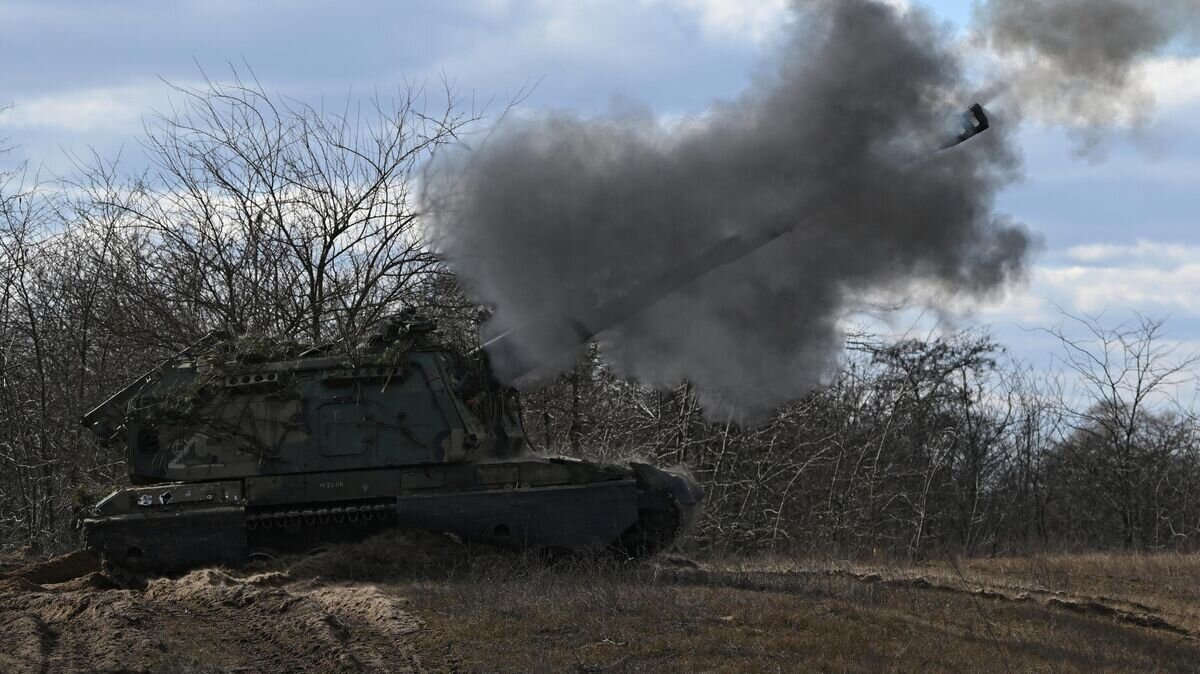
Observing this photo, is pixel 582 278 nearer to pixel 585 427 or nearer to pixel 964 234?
pixel 964 234

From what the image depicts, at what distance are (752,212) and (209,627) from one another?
20.7 feet

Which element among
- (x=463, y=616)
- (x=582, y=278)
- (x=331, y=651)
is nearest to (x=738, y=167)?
(x=582, y=278)

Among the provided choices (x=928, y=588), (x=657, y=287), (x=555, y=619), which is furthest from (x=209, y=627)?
(x=928, y=588)

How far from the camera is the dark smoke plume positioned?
529 inches

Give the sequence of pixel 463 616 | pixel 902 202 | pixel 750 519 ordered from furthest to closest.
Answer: pixel 750 519 < pixel 902 202 < pixel 463 616

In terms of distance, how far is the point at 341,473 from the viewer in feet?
45.2

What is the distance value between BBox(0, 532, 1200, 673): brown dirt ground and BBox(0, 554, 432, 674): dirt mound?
0.02 m

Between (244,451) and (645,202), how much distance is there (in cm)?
465

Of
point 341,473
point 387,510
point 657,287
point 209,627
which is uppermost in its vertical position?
point 657,287

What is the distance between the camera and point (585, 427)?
76.6 ft

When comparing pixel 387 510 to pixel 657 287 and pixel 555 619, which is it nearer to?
pixel 657 287

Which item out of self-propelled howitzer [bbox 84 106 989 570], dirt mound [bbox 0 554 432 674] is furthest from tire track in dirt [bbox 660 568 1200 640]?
dirt mound [bbox 0 554 432 674]

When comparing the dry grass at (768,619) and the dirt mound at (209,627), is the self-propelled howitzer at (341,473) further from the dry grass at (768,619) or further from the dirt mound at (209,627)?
the dirt mound at (209,627)

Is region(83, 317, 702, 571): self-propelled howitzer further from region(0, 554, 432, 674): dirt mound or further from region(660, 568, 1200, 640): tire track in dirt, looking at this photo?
region(660, 568, 1200, 640): tire track in dirt
